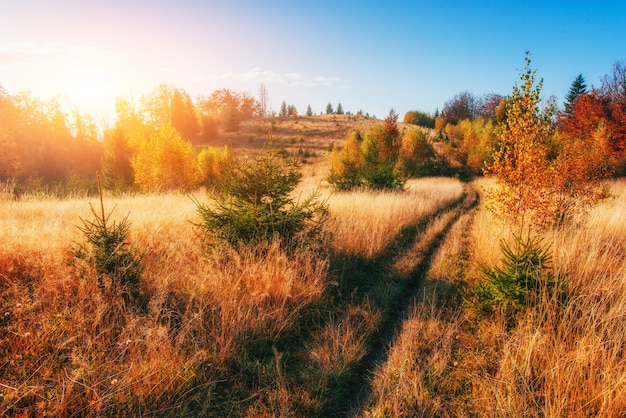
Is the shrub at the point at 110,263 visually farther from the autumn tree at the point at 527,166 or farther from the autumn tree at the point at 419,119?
the autumn tree at the point at 419,119

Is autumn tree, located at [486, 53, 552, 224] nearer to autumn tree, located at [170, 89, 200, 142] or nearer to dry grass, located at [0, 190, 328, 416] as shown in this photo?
dry grass, located at [0, 190, 328, 416]

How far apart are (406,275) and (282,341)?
3.17 metres

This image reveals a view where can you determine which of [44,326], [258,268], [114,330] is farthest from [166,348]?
[258,268]

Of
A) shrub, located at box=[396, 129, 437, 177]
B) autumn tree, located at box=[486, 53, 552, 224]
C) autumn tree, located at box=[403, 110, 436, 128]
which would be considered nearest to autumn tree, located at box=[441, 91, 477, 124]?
autumn tree, located at box=[403, 110, 436, 128]

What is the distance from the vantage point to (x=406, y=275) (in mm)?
5973

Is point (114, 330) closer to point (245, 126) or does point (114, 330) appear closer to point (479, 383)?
point (479, 383)

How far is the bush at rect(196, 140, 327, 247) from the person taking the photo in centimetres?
557

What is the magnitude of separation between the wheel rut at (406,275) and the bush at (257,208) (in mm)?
2158

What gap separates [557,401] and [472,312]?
1.73 m

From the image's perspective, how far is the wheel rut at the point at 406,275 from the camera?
10.4 feet

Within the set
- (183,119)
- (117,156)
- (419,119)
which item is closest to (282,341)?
(117,156)

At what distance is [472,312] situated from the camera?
436 cm

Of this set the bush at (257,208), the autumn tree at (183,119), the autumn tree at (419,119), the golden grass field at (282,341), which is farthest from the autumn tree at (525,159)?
the autumn tree at (419,119)

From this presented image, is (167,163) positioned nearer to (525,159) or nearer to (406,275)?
(406,275)
